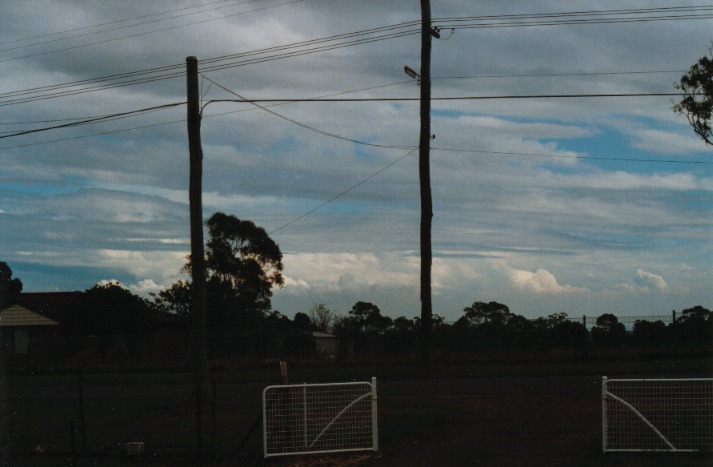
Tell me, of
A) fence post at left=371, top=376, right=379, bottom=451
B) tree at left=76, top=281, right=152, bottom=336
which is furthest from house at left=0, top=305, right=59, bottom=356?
fence post at left=371, top=376, right=379, bottom=451

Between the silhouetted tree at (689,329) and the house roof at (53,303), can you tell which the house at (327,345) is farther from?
the house roof at (53,303)

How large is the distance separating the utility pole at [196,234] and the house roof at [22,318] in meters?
33.3

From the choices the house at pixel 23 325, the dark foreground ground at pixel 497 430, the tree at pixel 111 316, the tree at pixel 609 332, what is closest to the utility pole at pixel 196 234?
the dark foreground ground at pixel 497 430

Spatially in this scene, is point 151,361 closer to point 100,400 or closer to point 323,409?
point 100,400

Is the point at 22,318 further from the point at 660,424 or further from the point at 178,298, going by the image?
the point at 660,424

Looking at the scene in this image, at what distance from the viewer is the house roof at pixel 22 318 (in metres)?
48.4

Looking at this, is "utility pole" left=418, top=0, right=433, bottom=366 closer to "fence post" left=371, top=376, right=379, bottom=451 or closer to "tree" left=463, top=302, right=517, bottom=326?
"fence post" left=371, top=376, right=379, bottom=451

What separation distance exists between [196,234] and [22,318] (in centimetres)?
3479

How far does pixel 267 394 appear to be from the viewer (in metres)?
13.0

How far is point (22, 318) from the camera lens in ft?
161

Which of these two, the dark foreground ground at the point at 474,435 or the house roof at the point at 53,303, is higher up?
the house roof at the point at 53,303

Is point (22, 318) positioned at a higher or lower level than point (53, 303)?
lower

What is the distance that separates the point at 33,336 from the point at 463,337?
28280 millimetres

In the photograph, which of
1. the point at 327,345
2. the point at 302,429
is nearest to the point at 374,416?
the point at 302,429
